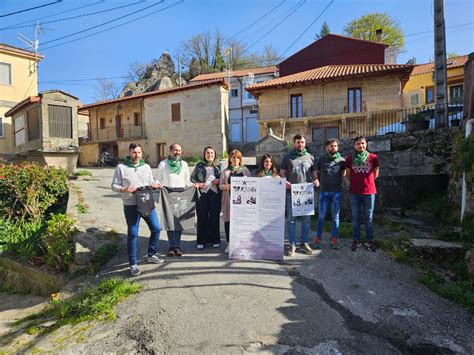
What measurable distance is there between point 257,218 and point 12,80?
25778 millimetres

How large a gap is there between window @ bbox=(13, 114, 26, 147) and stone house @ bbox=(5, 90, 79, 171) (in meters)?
1.56

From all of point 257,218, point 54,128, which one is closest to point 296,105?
point 54,128

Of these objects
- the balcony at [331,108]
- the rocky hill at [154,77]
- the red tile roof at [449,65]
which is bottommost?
the balcony at [331,108]

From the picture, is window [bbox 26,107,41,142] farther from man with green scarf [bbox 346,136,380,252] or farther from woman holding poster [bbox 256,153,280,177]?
man with green scarf [bbox 346,136,380,252]

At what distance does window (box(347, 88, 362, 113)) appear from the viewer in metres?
23.0

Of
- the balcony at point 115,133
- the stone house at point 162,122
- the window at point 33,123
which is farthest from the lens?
the balcony at point 115,133

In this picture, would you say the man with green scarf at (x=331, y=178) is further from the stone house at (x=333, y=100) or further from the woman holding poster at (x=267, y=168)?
the stone house at (x=333, y=100)

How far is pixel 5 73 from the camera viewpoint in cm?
2280

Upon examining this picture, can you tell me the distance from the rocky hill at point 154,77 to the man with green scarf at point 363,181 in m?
34.7

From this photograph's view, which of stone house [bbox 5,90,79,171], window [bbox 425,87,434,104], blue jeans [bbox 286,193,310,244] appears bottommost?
blue jeans [bbox 286,193,310,244]

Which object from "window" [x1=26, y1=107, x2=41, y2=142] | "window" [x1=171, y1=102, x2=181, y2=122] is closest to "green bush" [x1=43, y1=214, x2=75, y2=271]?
"window" [x1=26, y1=107, x2=41, y2=142]

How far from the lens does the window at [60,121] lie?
1524 cm

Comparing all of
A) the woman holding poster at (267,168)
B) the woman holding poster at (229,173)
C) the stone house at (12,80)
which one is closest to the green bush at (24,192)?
the woman holding poster at (229,173)

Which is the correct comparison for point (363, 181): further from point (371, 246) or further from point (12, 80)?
point (12, 80)
